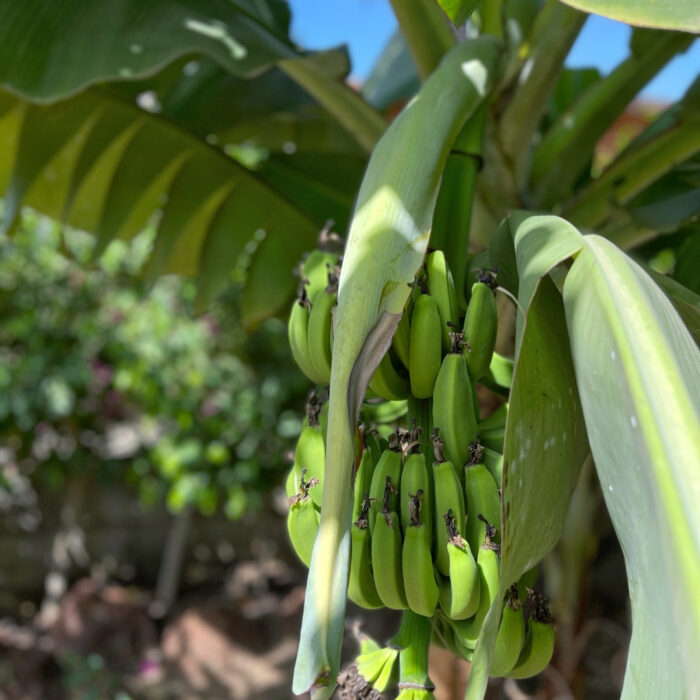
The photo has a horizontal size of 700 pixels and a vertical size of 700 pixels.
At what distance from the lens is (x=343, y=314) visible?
1.30 ft

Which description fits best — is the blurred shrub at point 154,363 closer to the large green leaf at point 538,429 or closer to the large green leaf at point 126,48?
the large green leaf at point 126,48

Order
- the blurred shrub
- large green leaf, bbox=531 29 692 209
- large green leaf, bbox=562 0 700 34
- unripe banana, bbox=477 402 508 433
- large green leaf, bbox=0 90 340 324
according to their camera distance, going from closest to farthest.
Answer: large green leaf, bbox=562 0 700 34
unripe banana, bbox=477 402 508 433
large green leaf, bbox=531 29 692 209
large green leaf, bbox=0 90 340 324
the blurred shrub

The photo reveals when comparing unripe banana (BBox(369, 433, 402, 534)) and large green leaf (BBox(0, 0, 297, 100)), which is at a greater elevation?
large green leaf (BBox(0, 0, 297, 100))

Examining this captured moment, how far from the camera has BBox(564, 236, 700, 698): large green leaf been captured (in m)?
0.29

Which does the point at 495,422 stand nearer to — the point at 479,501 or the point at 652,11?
the point at 479,501

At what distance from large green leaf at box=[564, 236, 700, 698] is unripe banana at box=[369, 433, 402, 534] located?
5.4 inches

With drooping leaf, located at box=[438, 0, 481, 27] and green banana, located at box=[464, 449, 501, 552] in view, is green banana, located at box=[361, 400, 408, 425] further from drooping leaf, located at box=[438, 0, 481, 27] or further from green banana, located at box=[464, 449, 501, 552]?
drooping leaf, located at box=[438, 0, 481, 27]

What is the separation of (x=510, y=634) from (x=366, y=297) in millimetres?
232

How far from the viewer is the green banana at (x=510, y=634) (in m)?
0.44

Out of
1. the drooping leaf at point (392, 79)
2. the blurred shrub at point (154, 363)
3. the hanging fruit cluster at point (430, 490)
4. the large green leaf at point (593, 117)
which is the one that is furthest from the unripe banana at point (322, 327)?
the blurred shrub at point (154, 363)

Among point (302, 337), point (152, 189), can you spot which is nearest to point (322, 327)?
point (302, 337)

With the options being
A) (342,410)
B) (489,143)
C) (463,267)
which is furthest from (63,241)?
(342,410)

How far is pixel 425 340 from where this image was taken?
461 mm

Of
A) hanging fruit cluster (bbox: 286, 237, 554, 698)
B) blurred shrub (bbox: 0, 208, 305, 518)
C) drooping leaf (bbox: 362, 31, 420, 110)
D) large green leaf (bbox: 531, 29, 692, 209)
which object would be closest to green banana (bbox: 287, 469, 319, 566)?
hanging fruit cluster (bbox: 286, 237, 554, 698)
